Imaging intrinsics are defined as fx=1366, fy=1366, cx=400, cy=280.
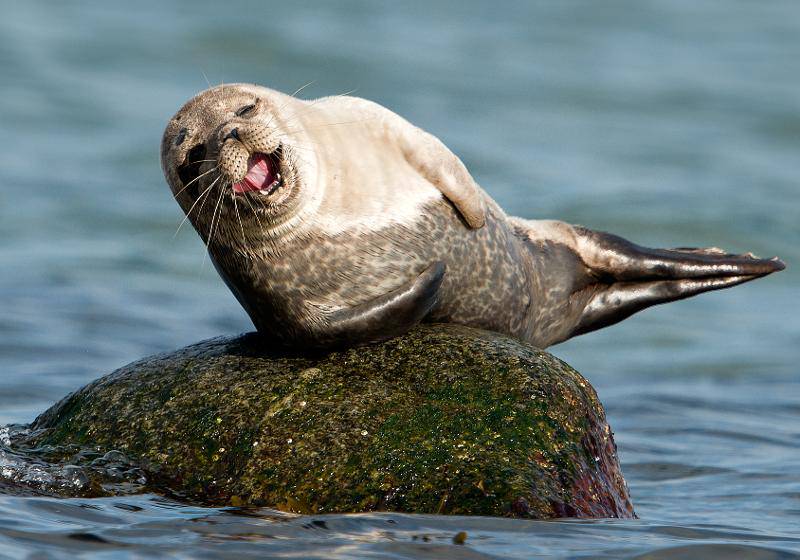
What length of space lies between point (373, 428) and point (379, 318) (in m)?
0.62

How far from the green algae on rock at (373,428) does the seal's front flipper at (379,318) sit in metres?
0.07

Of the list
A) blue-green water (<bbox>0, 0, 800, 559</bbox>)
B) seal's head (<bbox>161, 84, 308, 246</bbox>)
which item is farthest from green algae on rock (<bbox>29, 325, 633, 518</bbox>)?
seal's head (<bbox>161, 84, 308, 246</bbox>)

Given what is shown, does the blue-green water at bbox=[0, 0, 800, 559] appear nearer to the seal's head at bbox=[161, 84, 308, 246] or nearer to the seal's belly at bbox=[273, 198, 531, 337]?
the seal's belly at bbox=[273, 198, 531, 337]

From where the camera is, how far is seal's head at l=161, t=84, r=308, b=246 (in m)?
5.81

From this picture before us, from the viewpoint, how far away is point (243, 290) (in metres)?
6.21

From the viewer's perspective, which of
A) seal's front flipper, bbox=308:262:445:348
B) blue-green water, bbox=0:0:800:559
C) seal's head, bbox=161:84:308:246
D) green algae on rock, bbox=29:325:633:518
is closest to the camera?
blue-green water, bbox=0:0:800:559

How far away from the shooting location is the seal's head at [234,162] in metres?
5.81

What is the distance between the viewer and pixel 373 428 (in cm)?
548

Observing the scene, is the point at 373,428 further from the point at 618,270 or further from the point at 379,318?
the point at 618,270

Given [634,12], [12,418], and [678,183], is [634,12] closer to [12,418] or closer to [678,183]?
[678,183]

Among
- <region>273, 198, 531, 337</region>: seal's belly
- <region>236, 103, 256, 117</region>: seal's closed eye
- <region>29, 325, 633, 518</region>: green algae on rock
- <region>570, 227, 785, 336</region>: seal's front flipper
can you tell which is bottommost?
<region>29, 325, 633, 518</region>: green algae on rock

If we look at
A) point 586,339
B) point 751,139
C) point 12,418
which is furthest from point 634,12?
point 12,418

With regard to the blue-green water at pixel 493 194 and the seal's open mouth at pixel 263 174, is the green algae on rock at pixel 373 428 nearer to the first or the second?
the blue-green water at pixel 493 194

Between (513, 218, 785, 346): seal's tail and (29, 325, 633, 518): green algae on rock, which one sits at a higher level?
(513, 218, 785, 346): seal's tail
